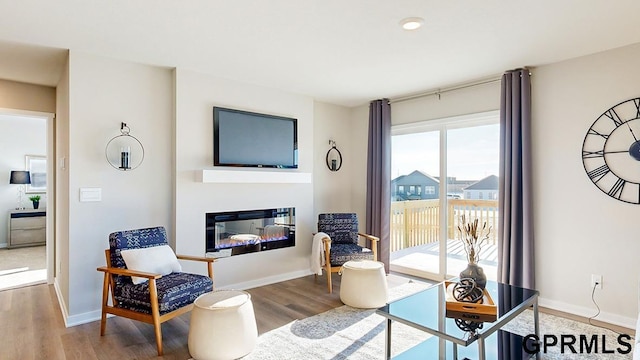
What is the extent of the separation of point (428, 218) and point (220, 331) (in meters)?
3.15

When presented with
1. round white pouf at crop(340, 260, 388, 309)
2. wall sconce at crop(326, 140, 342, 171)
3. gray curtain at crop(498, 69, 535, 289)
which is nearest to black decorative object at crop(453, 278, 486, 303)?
round white pouf at crop(340, 260, 388, 309)

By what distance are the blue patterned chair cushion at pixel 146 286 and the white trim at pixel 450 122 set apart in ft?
10.6

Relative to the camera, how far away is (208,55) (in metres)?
3.31

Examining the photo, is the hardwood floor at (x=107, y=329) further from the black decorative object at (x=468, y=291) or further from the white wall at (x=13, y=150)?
the white wall at (x=13, y=150)

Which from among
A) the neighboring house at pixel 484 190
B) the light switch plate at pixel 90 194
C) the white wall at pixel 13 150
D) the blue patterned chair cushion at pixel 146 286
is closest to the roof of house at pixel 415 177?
the neighboring house at pixel 484 190

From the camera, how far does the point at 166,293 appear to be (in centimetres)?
267

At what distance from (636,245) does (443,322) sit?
2.15 meters

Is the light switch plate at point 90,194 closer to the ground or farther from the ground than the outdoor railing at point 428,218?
farther from the ground

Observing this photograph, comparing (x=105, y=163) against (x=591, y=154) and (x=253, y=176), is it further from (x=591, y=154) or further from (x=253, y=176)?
(x=591, y=154)

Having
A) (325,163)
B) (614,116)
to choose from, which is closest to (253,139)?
(325,163)

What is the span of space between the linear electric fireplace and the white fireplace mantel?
395 mm

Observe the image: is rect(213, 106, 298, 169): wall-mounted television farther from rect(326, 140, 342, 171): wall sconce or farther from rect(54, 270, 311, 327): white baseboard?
rect(54, 270, 311, 327): white baseboard

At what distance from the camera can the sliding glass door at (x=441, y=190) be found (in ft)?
13.4

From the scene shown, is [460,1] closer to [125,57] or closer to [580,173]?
[580,173]
